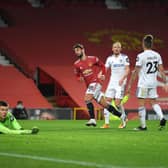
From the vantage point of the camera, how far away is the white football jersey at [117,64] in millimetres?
15664

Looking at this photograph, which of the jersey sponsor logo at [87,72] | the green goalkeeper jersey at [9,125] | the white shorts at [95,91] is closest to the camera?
the green goalkeeper jersey at [9,125]

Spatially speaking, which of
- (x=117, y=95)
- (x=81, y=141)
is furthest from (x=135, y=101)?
(x=81, y=141)

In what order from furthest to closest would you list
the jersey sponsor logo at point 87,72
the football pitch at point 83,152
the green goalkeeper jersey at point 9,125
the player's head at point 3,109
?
1. the jersey sponsor logo at point 87,72
2. the green goalkeeper jersey at point 9,125
3. the player's head at point 3,109
4. the football pitch at point 83,152

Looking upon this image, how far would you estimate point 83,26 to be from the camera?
31.0 metres

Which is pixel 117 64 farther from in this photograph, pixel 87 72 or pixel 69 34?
pixel 69 34

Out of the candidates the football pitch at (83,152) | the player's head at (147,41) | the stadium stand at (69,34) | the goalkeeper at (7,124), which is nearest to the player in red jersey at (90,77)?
the player's head at (147,41)

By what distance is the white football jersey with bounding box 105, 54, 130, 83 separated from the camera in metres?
15.7

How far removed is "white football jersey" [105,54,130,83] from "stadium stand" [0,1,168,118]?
43.7ft

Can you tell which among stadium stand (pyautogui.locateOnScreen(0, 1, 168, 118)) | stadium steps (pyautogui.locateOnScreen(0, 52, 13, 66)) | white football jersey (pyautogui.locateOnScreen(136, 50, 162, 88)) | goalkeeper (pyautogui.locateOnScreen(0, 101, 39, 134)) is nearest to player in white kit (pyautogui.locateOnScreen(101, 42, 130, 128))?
white football jersey (pyautogui.locateOnScreen(136, 50, 162, 88))

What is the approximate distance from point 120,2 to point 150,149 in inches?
947

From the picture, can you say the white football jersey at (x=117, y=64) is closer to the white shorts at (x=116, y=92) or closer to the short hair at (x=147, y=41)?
the white shorts at (x=116, y=92)

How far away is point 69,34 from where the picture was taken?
30828mm

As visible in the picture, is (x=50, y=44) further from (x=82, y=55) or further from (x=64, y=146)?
(x=64, y=146)

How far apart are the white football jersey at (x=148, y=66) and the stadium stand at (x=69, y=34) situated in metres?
15.3
